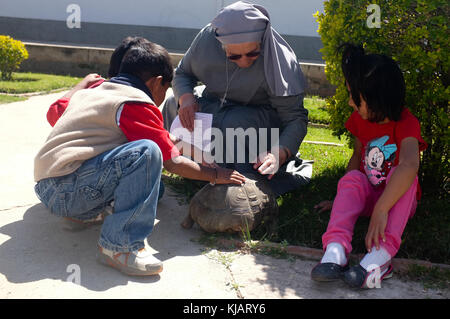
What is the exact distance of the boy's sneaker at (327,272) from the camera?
253cm

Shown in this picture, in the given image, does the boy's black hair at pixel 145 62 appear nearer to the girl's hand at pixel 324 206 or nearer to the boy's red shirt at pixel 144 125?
the boy's red shirt at pixel 144 125

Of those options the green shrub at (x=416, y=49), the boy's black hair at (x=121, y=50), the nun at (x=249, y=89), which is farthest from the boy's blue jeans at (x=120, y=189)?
the green shrub at (x=416, y=49)

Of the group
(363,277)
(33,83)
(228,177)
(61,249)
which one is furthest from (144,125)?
(33,83)

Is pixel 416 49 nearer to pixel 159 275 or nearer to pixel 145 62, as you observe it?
pixel 145 62

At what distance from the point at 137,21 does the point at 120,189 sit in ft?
40.2

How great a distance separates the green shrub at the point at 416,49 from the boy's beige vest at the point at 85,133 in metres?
1.63

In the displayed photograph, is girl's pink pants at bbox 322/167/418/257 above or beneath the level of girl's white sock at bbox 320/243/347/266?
above

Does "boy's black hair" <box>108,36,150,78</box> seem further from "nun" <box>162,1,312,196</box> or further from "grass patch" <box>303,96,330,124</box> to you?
"grass patch" <box>303,96,330,124</box>

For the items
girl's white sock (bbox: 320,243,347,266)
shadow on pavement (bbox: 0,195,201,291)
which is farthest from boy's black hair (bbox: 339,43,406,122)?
shadow on pavement (bbox: 0,195,201,291)

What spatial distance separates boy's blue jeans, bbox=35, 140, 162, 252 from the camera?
103 inches

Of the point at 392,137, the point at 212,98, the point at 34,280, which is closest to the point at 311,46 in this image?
the point at 212,98

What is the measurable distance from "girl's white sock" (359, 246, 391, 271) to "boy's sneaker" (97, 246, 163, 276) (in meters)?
1.05
